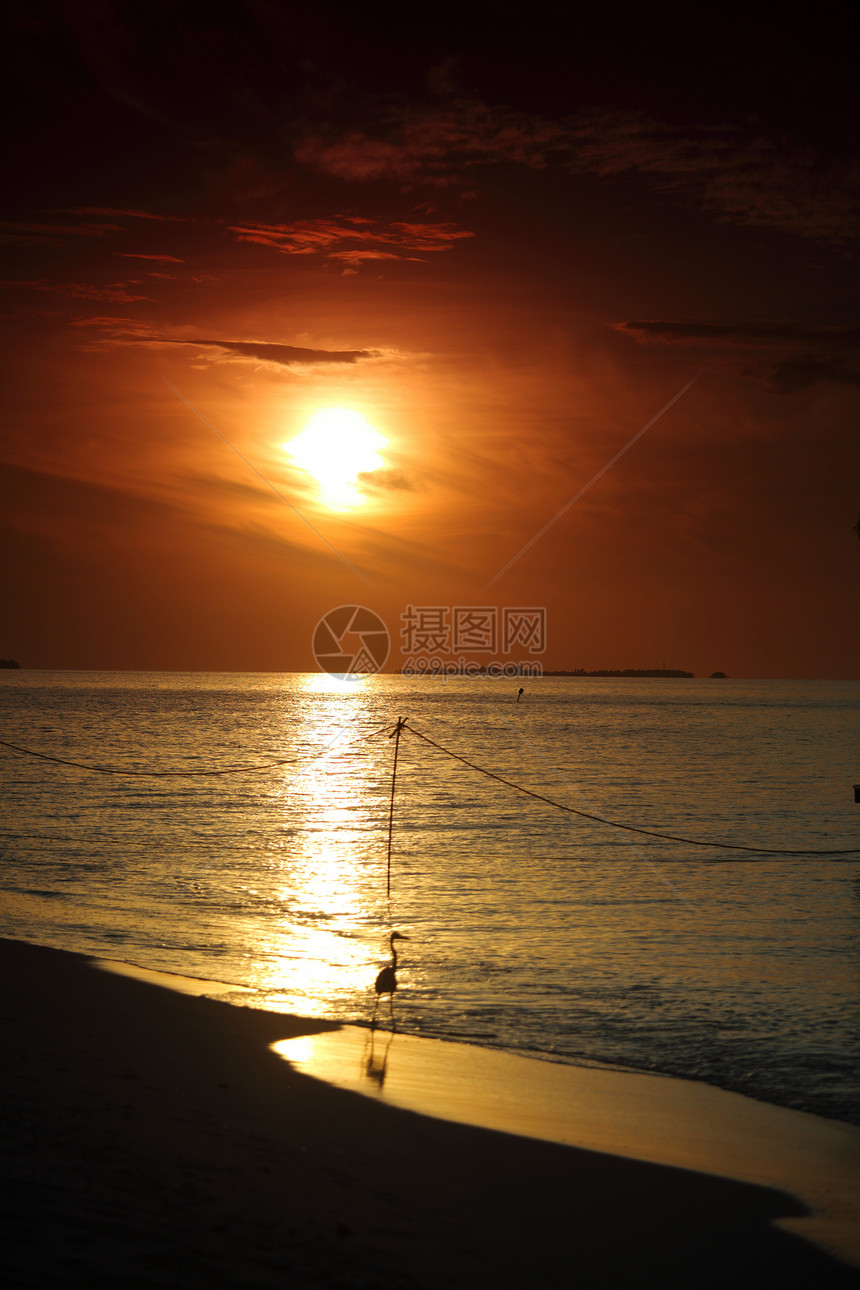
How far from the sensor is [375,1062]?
9016 millimetres

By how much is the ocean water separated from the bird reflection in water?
726 mm

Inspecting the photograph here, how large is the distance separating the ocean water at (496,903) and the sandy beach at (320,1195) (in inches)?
95.0

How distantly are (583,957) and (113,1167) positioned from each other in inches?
371

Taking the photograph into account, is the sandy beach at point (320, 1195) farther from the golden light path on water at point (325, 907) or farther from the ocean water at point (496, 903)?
the golden light path on water at point (325, 907)

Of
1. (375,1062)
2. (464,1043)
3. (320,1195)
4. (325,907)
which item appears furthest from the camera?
(325,907)

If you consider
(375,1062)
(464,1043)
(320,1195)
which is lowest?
(320,1195)

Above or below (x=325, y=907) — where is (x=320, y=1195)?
below

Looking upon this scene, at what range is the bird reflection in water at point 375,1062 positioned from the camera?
8.55 meters

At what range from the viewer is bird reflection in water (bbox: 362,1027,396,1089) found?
28.1 ft

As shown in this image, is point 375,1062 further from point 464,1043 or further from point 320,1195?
point 320,1195

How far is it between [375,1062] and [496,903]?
8945mm

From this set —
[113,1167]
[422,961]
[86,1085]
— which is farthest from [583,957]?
[113,1167]

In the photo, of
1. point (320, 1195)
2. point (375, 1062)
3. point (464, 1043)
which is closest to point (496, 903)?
point (464, 1043)

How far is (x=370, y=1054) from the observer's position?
30.4 ft
